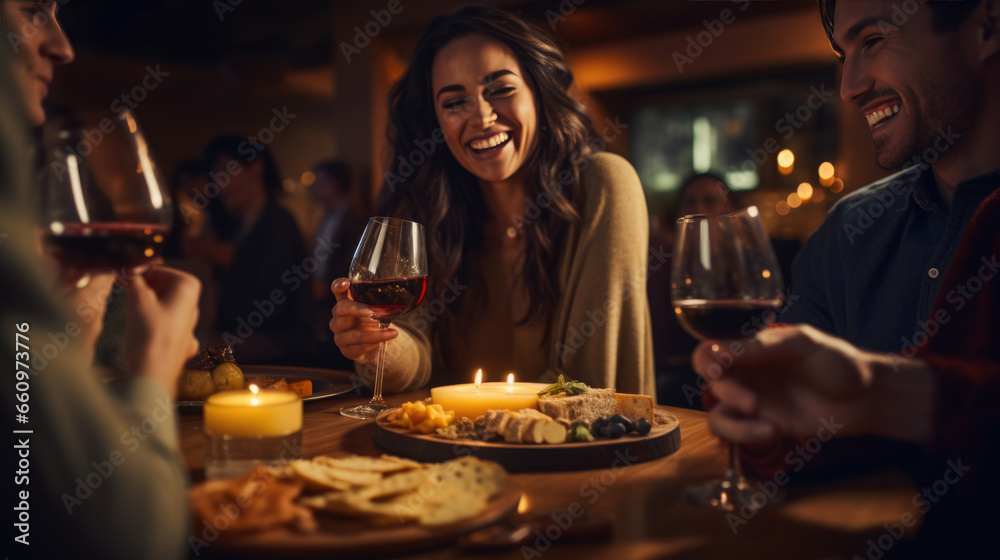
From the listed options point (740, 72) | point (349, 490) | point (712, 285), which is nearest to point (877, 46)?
point (712, 285)

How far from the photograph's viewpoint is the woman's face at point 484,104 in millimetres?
2104

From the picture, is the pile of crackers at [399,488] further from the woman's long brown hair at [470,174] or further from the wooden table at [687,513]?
the woman's long brown hair at [470,174]

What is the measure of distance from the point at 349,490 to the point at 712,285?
20.4 inches

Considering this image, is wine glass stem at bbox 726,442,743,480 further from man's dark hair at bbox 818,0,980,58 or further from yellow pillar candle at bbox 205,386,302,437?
man's dark hair at bbox 818,0,980,58

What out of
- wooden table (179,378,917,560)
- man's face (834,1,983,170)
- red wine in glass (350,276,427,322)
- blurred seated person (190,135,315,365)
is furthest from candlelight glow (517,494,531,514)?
blurred seated person (190,135,315,365)

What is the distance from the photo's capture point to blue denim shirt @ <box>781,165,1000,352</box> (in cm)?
151

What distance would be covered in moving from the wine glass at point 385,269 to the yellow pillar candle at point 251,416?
47 centimetres

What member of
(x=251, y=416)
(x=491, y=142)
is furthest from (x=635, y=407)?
(x=491, y=142)

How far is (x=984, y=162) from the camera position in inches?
57.2

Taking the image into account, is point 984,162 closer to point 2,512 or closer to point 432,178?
point 432,178

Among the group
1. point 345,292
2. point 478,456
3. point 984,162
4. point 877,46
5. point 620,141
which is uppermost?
point 620,141

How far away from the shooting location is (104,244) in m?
0.75

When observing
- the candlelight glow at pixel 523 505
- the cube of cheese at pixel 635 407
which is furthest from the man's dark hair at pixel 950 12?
the candlelight glow at pixel 523 505

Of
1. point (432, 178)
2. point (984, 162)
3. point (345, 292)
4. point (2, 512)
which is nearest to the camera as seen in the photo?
point (2, 512)
